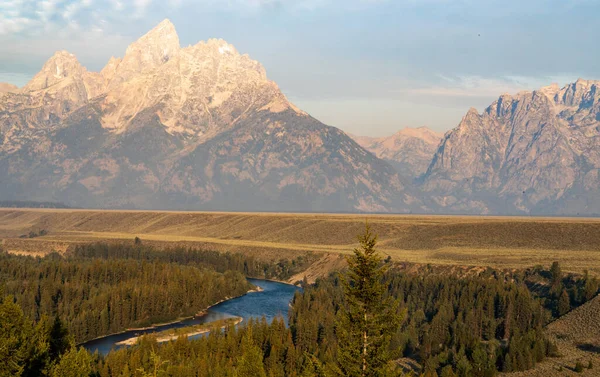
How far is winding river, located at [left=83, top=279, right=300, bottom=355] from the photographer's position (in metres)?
130

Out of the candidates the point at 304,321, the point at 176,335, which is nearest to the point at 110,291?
the point at 176,335

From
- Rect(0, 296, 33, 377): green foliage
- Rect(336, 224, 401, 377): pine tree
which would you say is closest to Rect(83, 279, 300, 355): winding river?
Rect(0, 296, 33, 377): green foliage

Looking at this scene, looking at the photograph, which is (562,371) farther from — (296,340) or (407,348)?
(296,340)

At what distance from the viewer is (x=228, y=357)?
98.3 meters

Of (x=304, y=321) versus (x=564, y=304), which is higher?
(x=564, y=304)

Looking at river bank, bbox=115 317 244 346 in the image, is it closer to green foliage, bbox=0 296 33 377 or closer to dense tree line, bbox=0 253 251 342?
dense tree line, bbox=0 253 251 342

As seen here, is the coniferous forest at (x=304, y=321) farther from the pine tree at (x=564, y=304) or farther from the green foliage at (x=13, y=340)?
the pine tree at (x=564, y=304)

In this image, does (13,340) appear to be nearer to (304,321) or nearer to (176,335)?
(304,321)

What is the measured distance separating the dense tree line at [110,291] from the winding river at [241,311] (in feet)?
10.5

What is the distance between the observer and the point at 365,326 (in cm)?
4362

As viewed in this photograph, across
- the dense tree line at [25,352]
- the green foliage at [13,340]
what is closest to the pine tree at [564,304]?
the dense tree line at [25,352]

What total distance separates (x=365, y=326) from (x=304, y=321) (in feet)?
255

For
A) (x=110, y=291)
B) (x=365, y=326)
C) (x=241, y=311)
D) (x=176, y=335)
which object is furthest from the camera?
(x=241, y=311)

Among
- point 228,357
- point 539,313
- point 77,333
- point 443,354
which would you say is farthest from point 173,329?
point 539,313
